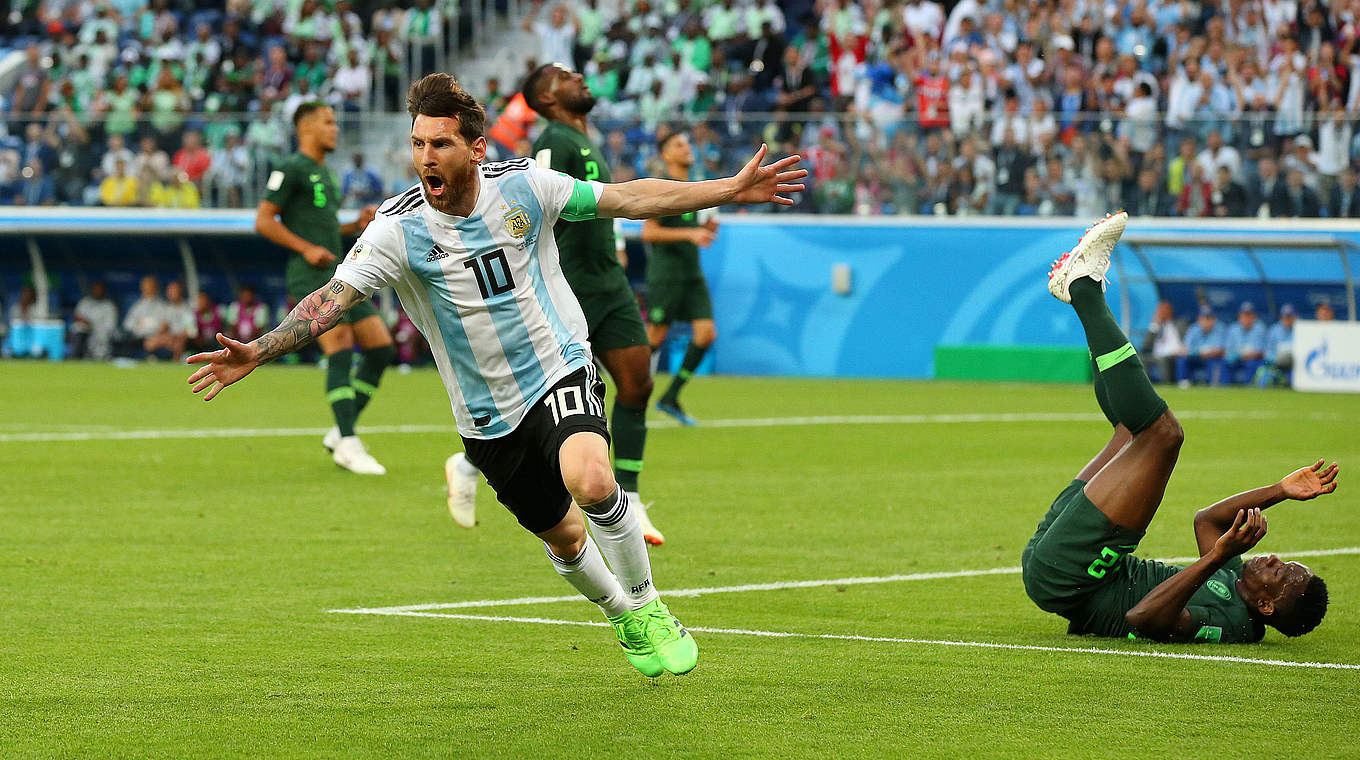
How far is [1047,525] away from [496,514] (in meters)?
4.61

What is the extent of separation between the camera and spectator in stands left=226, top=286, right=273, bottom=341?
1212 inches

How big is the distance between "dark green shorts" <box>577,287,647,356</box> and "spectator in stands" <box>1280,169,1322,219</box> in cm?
1732

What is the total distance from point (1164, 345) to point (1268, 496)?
784 inches

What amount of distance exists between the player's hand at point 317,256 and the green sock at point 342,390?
0.66 meters

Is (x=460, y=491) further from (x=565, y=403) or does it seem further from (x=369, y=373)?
(x=565, y=403)

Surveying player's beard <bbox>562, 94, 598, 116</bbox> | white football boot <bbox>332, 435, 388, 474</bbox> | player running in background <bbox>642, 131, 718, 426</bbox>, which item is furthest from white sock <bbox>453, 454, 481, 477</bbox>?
player running in background <bbox>642, 131, 718, 426</bbox>

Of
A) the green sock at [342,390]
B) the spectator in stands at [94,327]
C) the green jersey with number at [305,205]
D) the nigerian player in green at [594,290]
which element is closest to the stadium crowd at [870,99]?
the spectator in stands at [94,327]

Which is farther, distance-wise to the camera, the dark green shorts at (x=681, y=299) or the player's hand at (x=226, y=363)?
the dark green shorts at (x=681, y=299)

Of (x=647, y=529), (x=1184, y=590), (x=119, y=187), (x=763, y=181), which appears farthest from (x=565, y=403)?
(x=119, y=187)

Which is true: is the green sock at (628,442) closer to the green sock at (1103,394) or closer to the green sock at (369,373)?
the green sock at (1103,394)

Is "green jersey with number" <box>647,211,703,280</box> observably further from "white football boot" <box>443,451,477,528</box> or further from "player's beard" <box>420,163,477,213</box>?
"player's beard" <box>420,163,477,213</box>

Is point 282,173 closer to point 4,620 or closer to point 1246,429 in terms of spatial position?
point 4,620

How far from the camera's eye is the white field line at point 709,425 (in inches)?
611

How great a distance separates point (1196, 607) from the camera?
22.3 ft
